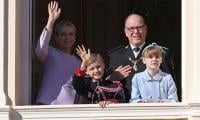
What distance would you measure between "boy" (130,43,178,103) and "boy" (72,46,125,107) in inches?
6.5

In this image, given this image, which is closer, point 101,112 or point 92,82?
point 101,112

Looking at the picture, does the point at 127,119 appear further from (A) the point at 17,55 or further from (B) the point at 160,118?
(A) the point at 17,55

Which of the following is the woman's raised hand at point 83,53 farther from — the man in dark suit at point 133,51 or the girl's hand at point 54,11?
the girl's hand at point 54,11

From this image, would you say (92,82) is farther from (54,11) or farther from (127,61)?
(54,11)

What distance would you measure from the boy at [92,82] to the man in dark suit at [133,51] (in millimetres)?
104

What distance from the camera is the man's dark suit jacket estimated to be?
20.1ft

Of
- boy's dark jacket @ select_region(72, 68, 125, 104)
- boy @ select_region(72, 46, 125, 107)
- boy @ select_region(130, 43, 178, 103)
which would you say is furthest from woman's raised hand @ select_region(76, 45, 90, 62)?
boy @ select_region(130, 43, 178, 103)

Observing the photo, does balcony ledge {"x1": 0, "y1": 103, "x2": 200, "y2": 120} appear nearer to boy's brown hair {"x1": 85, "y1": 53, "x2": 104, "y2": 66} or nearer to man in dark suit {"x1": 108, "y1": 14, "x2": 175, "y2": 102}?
man in dark suit {"x1": 108, "y1": 14, "x2": 175, "y2": 102}

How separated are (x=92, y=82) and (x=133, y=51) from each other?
0.49m

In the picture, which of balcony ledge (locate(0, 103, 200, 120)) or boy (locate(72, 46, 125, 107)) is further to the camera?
boy (locate(72, 46, 125, 107))

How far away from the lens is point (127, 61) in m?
6.18

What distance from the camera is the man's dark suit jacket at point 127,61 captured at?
6121 millimetres

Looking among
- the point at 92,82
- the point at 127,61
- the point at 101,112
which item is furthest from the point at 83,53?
the point at 101,112

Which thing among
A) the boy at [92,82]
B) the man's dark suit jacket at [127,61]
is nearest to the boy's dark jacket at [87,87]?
the boy at [92,82]
